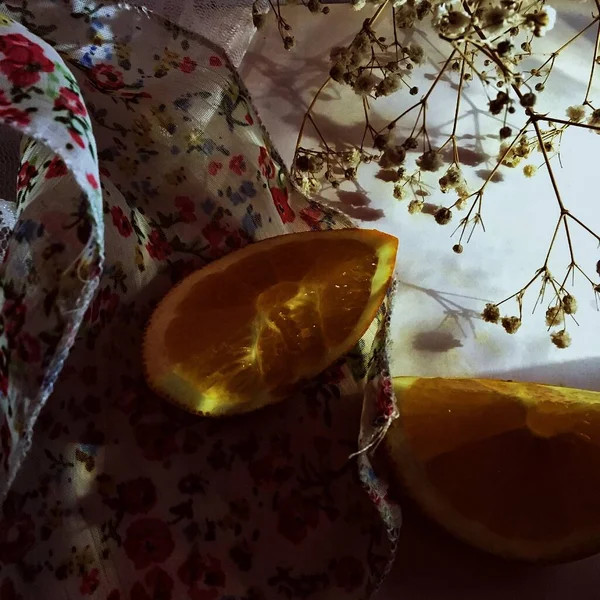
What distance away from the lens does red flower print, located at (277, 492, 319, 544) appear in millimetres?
459

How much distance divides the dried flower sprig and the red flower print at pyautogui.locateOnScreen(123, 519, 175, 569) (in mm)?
298

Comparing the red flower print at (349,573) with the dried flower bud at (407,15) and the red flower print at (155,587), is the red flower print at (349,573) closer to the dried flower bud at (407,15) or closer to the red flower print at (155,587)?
the red flower print at (155,587)

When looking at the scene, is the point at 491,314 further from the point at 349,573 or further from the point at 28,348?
the point at 28,348

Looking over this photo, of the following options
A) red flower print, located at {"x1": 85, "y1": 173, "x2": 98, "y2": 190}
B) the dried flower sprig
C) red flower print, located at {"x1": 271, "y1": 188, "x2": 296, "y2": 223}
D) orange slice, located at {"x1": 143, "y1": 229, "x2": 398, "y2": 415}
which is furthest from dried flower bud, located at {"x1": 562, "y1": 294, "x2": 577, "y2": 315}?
red flower print, located at {"x1": 85, "y1": 173, "x2": 98, "y2": 190}

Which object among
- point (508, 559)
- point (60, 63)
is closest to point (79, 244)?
point (60, 63)

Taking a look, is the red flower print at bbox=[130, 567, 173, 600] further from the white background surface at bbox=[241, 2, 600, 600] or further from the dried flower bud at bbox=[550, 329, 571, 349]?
the dried flower bud at bbox=[550, 329, 571, 349]

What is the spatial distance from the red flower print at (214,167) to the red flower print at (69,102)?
0.16 metres

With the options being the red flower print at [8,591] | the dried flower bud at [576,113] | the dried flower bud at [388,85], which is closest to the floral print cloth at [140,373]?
the red flower print at [8,591]

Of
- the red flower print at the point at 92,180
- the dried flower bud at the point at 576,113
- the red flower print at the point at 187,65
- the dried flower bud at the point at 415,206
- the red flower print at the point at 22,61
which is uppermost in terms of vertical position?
the red flower print at the point at 22,61

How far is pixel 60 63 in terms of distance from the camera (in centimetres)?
39

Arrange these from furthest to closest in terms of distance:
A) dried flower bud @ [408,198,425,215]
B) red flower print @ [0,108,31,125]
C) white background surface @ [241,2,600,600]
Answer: dried flower bud @ [408,198,425,215], white background surface @ [241,2,600,600], red flower print @ [0,108,31,125]

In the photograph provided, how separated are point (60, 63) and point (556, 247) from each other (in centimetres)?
42

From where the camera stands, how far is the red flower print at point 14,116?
34cm

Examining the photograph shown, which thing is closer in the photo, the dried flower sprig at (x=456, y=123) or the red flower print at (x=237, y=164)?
the dried flower sprig at (x=456, y=123)
